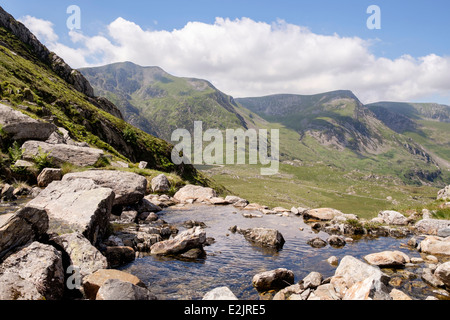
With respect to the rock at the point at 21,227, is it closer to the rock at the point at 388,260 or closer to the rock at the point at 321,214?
the rock at the point at 388,260

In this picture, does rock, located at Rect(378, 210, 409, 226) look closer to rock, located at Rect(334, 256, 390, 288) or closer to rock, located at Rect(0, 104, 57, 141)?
rock, located at Rect(334, 256, 390, 288)

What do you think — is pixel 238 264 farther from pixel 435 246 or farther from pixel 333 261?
pixel 435 246

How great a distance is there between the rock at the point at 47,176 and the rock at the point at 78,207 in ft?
22.4

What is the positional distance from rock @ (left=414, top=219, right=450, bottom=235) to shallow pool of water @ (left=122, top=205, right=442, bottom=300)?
3.25m

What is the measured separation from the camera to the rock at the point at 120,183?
20.8m

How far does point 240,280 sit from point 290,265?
3234 millimetres

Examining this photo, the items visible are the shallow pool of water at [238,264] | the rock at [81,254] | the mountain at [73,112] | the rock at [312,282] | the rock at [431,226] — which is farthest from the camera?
the mountain at [73,112]

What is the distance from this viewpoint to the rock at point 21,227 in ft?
25.6

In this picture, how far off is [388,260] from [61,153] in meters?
27.6

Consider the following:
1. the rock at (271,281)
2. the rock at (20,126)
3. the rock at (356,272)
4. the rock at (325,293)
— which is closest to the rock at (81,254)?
the rock at (271,281)

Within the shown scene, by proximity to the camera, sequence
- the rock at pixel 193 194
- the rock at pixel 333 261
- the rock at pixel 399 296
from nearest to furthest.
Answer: the rock at pixel 399 296
the rock at pixel 333 261
the rock at pixel 193 194

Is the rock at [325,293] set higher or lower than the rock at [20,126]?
lower

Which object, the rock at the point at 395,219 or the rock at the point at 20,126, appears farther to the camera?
the rock at the point at 20,126

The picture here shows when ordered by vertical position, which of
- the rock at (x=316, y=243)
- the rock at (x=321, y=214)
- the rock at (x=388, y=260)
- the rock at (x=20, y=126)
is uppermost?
the rock at (x=20, y=126)
